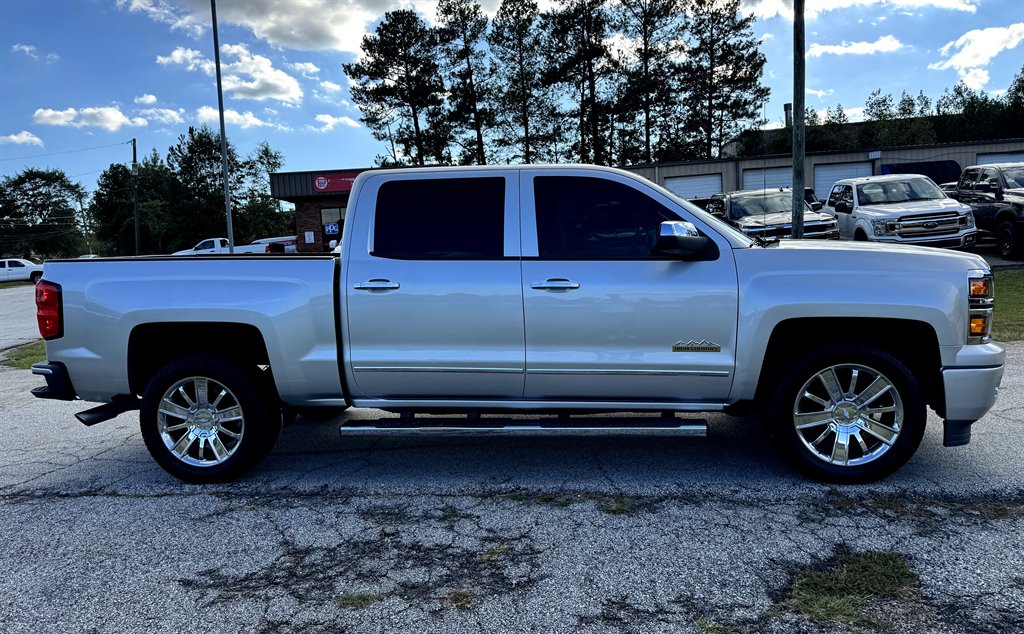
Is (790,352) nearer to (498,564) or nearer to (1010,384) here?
(498,564)

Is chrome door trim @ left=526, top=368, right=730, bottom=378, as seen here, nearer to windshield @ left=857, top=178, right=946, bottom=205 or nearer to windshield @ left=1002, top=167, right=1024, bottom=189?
windshield @ left=857, top=178, right=946, bottom=205

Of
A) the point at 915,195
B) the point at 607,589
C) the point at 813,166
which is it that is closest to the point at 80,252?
the point at 813,166

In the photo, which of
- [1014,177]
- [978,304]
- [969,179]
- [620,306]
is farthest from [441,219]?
[969,179]

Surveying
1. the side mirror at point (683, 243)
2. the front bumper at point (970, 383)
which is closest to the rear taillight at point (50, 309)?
the side mirror at point (683, 243)

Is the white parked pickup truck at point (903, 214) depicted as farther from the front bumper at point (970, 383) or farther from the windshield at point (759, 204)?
the front bumper at point (970, 383)

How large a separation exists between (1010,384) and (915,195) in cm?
1008

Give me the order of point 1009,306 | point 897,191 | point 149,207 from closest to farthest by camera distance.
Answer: point 1009,306, point 897,191, point 149,207

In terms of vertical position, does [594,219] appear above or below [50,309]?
above

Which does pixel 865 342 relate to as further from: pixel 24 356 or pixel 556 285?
pixel 24 356

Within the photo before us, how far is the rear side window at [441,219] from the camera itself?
4629 mm

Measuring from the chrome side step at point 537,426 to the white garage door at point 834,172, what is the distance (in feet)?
108

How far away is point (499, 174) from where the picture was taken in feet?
15.6

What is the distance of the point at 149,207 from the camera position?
64.8m

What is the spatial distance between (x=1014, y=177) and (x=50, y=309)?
18220mm
